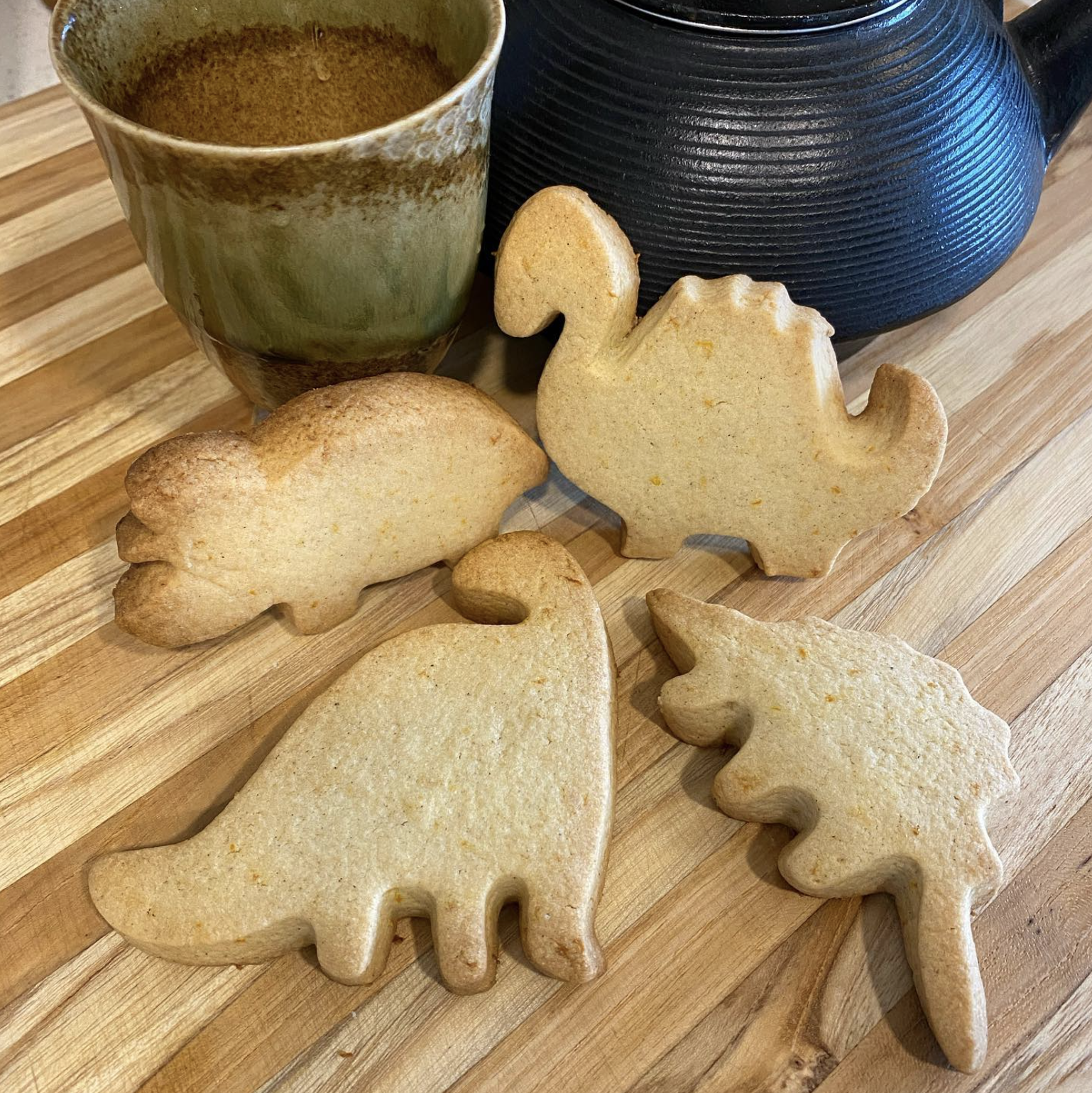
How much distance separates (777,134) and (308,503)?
1.29ft

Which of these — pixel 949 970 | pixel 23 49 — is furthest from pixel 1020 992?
pixel 23 49

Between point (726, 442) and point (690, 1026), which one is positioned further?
point (726, 442)

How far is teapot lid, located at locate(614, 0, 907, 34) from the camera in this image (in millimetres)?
687

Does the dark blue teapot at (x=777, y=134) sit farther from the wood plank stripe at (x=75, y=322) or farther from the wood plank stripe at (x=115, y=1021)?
the wood plank stripe at (x=115, y=1021)

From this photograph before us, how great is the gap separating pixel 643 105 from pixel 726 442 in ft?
0.76

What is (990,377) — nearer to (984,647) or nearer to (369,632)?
(984,647)

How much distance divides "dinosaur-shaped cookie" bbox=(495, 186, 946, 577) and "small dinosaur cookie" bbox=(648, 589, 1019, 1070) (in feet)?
0.28

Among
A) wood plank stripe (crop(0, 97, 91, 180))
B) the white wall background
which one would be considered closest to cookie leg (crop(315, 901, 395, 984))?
wood plank stripe (crop(0, 97, 91, 180))

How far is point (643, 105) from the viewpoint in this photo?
711 millimetres

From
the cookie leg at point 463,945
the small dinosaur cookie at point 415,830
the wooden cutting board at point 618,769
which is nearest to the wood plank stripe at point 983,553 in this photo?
the wooden cutting board at point 618,769

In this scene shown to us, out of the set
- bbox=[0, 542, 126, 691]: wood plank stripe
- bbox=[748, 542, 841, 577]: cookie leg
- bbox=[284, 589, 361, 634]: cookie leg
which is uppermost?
bbox=[748, 542, 841, 577]: cookie leg

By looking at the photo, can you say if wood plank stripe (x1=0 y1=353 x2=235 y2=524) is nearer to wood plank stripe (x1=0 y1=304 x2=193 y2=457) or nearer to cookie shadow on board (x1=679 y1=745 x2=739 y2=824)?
wood plank stripe (x1=0 y1=304 x2=193 y2=457)

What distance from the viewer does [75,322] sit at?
0.94 metres

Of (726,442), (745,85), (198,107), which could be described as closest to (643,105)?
(745,85)
